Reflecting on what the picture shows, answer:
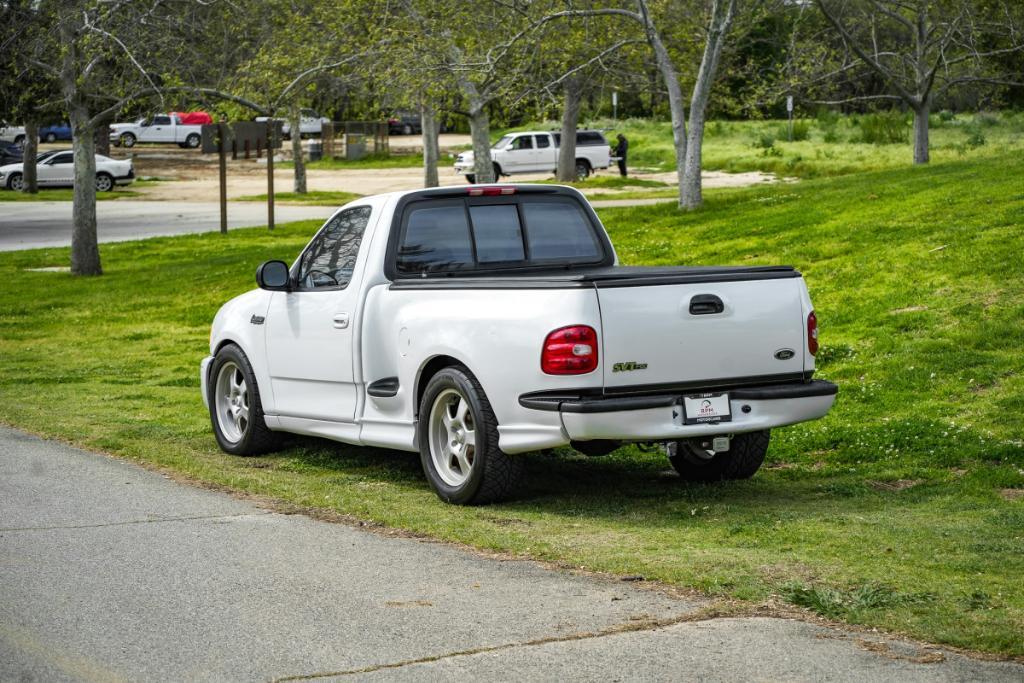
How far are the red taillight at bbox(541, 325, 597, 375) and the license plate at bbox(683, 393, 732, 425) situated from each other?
23.8 inches

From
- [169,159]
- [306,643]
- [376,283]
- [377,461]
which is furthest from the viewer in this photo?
[169,159]

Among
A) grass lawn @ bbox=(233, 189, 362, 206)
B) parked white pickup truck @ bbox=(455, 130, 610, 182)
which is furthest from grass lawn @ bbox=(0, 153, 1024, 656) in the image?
parked white pickup truck @ bbox=(455, 130, 610, 182)

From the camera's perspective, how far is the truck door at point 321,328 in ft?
31.1

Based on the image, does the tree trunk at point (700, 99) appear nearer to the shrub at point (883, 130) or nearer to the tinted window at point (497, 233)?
the tinted window at point (497, 233)

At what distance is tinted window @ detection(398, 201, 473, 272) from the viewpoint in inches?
370

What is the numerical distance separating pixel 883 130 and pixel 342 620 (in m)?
50.4

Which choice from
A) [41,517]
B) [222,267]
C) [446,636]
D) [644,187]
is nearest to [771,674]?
[446,636]

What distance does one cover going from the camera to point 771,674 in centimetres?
507

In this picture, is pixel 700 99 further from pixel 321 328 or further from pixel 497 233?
pixel 321 328

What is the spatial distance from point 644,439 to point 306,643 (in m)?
2.82

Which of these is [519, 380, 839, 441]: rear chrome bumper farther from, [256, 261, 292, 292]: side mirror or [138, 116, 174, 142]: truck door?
[138, 116, 174, 142]: truck door

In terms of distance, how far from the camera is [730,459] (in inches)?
365

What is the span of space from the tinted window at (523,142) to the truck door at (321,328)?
141 ft

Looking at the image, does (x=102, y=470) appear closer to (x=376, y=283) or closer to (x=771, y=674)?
(x=376, y=283)
